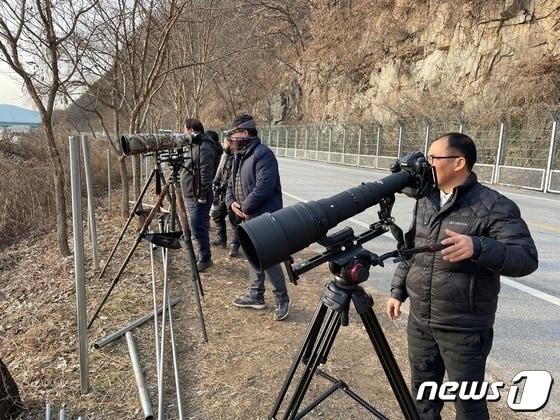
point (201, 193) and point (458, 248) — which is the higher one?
point (458, 248)

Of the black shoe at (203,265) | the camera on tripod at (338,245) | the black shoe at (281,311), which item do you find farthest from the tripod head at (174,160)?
the camera on tripod at (338,245)

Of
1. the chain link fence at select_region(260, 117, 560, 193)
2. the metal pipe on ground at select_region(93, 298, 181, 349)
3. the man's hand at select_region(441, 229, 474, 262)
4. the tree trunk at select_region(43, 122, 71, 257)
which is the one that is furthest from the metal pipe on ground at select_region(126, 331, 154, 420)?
the chain link fence at select_region(260, 117, 560, 193)

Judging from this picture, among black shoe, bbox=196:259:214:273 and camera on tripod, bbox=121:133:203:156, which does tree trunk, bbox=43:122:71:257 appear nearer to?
black shoe, bbox=196:259:214:273

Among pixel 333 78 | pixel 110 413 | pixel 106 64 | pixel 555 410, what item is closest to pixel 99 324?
pixel 110 413

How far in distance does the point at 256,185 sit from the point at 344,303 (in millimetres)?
2226

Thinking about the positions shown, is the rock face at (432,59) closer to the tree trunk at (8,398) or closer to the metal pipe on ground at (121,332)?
the metal pipe on ground at (121,332)

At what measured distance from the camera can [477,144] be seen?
52.3 feet

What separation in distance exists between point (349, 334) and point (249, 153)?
1.81 meters

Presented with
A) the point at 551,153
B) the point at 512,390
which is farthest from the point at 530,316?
the point at 551,153

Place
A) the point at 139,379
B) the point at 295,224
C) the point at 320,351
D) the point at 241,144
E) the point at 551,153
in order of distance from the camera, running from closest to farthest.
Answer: the point at 295,224 → the point at 320,351 → the point at 139,379 → the point at 241,144 → the point at 551,153

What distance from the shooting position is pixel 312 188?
12555 millimetres

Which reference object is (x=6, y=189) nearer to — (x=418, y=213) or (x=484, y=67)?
(x=418, y=213)

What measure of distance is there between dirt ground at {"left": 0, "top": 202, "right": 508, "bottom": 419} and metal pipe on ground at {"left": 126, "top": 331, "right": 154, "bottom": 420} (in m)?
0.07

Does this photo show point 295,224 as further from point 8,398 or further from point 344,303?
point 8,398
